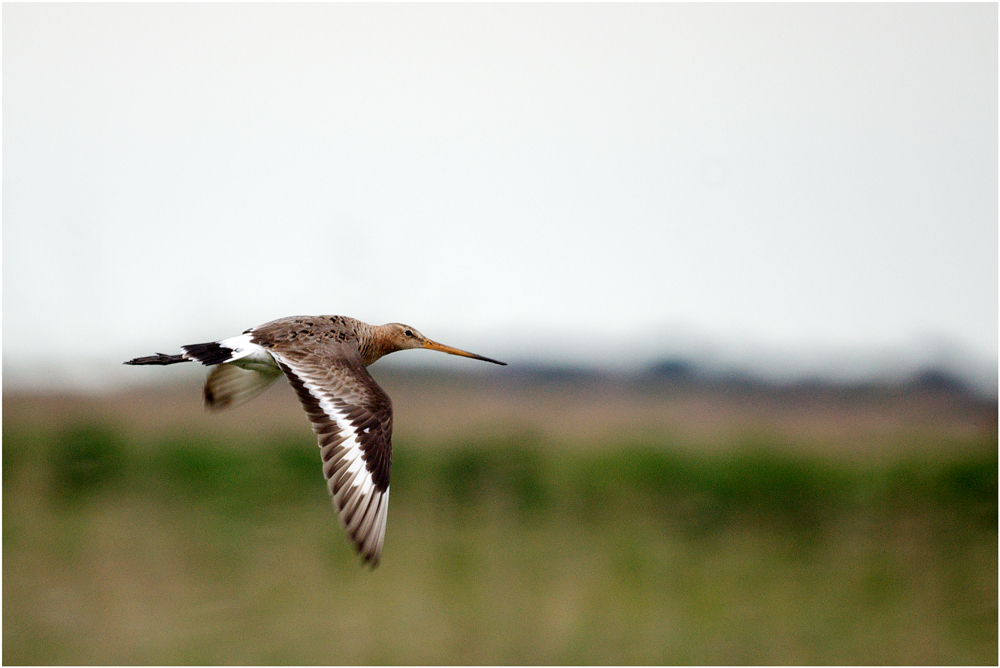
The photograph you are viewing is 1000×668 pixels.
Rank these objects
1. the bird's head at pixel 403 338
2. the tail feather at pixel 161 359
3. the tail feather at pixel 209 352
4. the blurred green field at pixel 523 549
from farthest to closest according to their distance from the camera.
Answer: the blurred green field at pixel 523 549 → the bird's head at pixel 403 338 → the tail feather at pixel 209 352 → the tail feather at pixel 161 359

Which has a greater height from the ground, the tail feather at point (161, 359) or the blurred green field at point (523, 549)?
the tail feather at point (161, 359)

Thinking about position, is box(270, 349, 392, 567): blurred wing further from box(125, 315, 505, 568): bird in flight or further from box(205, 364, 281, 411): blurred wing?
box(205, 364, 281, 411): blurred wing

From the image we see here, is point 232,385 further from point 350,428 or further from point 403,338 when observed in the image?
point 350,428

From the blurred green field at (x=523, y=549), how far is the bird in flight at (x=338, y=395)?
7315mm

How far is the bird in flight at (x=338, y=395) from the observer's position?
9.11ft

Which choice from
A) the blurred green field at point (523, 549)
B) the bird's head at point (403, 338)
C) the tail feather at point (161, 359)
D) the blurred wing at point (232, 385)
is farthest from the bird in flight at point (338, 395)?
the blurred green field at point (523, 549)

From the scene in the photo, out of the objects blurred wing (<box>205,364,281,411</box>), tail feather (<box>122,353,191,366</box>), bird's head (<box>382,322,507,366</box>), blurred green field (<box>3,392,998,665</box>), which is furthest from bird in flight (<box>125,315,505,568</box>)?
blurred green field (<box>3,392,998,665</box>)

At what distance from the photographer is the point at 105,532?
10109mm

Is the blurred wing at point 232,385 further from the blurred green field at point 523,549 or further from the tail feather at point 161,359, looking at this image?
the blurred green field at point 523,549

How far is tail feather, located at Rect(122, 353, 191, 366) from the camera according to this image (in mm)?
2718

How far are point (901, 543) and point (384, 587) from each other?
6339 mm

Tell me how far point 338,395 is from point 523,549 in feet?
26.1

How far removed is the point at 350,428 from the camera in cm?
280

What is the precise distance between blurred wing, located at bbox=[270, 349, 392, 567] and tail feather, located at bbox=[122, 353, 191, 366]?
0.94ft
